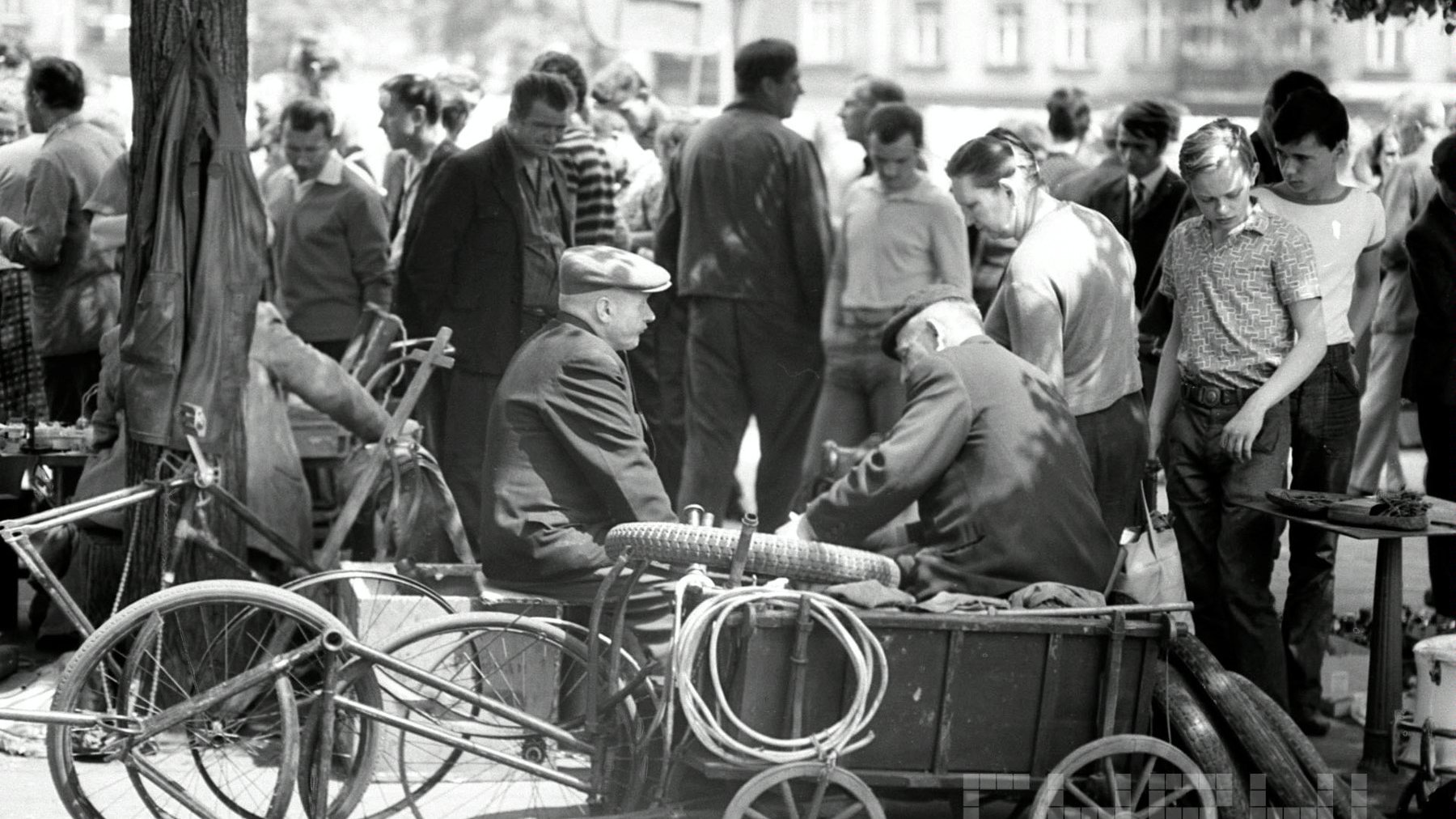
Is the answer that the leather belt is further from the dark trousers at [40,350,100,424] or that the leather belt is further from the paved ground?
the dark trousers at [40,350,100,424]

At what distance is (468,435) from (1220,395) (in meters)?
3.24

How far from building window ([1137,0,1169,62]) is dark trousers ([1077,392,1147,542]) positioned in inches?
1205

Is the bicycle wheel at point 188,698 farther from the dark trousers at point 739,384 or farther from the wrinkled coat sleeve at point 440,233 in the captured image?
the dark trousers at point 739,384

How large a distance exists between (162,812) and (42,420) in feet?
10.7

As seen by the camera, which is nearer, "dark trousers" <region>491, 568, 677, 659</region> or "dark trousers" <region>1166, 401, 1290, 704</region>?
"dark trousers" <region>491, 568, 677, 659</region>

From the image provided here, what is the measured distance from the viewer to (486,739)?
5.98 m

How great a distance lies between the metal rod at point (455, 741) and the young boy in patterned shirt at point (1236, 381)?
7.67 feet

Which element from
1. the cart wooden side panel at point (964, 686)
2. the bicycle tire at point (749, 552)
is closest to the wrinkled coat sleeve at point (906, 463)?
the bicycle tire at point (749, 552)

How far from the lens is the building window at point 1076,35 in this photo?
37500mm

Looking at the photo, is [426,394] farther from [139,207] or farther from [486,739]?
[486,739]

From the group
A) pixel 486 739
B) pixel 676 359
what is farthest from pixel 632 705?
pixel 676 359

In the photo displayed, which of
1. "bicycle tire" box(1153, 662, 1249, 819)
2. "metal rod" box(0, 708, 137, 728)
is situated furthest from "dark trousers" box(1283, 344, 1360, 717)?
"metal rod" box(0, 708, 137, 728)

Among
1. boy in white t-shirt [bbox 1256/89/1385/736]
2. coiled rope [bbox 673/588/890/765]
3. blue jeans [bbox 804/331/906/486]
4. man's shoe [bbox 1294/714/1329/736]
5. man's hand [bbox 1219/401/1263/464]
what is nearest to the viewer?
coiled rope [bbox 673/588/890/765]

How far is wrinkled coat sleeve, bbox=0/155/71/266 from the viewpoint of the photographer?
9031 mm
